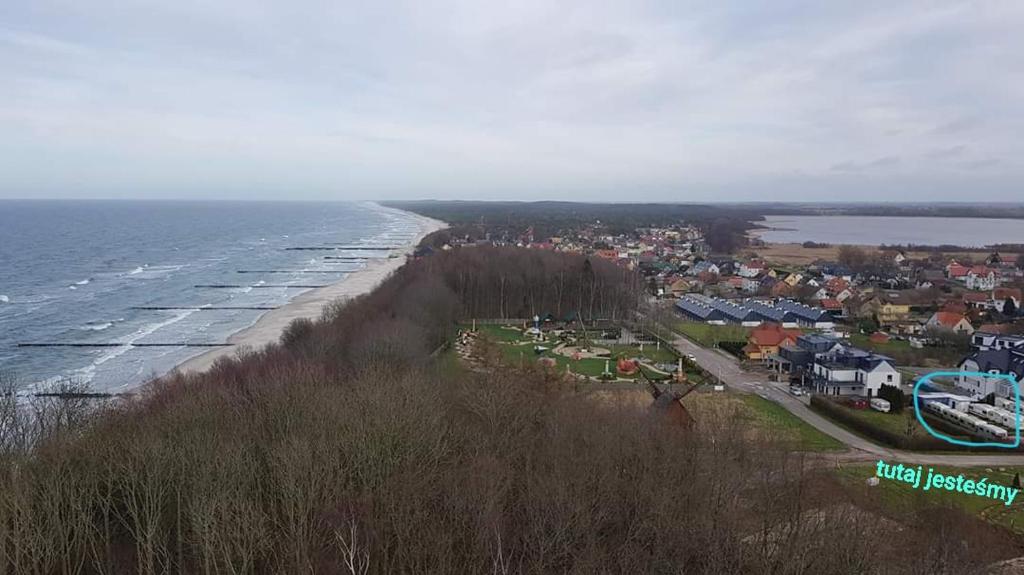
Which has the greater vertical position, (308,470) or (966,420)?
(308,470)

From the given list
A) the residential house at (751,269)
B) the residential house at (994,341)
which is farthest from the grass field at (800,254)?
the residential house at (994,341)

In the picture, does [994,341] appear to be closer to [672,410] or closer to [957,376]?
[957,376]

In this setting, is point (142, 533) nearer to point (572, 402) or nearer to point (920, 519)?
point (572, 402)

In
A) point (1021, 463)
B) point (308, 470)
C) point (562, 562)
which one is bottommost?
point (1021, 463)

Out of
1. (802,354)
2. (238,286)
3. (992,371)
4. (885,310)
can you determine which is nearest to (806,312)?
(885,310)

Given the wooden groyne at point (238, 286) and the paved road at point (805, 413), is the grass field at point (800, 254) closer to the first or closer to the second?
the paved road at point (805, 413)

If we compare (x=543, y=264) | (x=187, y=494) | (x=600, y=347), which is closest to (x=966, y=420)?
(x=600, y=347)

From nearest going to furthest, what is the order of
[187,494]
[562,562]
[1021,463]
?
[562,562], [187,494], [1021,463]
